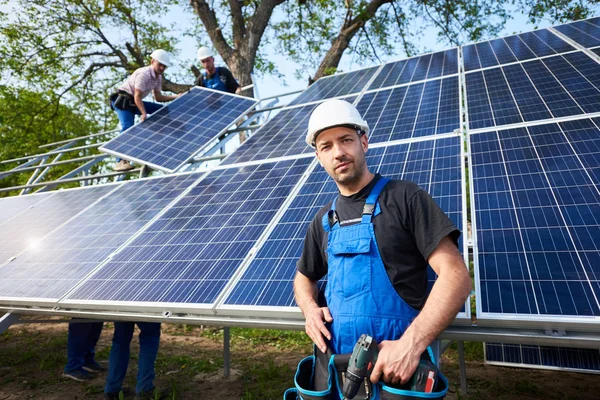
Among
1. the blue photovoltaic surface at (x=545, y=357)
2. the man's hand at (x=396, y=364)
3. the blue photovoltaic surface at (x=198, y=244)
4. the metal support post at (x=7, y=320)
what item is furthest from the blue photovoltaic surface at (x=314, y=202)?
the blue photovoltaic surface at (x=545, y=357)

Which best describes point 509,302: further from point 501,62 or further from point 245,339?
point 245,339

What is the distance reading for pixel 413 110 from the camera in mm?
6020

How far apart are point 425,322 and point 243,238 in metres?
2.25

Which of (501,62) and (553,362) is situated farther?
(501,62)

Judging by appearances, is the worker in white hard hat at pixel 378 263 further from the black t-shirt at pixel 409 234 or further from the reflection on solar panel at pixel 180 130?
the reflection on solar panel at pixel 180 130

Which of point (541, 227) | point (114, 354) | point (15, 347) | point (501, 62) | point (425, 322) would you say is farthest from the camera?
point (15, 347)

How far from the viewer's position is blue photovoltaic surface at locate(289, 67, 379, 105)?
8.10 metres

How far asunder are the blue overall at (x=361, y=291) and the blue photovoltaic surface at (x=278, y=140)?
326 centimetres

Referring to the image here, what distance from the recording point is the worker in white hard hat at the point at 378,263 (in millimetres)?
2197

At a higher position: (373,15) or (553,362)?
(373,15)

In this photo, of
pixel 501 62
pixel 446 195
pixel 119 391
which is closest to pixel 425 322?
pixel 446 195

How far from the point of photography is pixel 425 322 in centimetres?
220

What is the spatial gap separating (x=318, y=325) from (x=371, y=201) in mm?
798

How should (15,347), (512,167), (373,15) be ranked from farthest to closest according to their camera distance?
(373,15) < (15,347) < (512,167)
